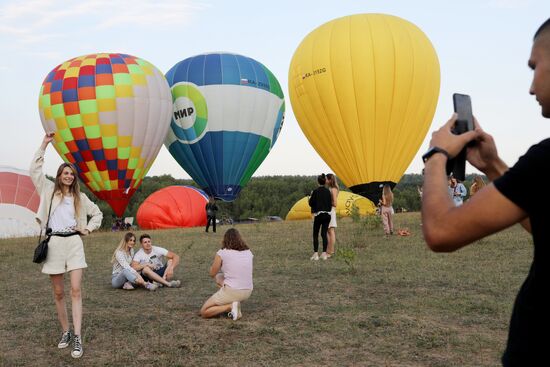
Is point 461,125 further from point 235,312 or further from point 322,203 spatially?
point 322,203

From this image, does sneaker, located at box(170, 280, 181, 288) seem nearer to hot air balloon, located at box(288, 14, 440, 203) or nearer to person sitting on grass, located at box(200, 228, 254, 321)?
person sitting on grass, located at box(200, 228, 254, 321)

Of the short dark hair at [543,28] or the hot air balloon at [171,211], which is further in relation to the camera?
the hot air balloon at [171,211]

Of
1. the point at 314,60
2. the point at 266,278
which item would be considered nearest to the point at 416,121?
the point at 314,60

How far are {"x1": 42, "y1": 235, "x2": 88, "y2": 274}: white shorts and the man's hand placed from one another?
5.09 metres

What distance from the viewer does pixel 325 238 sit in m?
12.9

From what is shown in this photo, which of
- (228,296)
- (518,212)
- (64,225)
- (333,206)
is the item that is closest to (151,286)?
(228,296)

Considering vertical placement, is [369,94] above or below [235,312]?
above

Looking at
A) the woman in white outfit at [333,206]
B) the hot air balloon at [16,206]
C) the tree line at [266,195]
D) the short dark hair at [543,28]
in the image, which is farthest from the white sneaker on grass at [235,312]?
the tree line at [266,195]

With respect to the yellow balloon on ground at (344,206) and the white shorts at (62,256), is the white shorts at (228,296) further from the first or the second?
the yellow balloon on ground at (344,206)

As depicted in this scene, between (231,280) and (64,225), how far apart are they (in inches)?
88.4

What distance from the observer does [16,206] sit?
26641 millimetres

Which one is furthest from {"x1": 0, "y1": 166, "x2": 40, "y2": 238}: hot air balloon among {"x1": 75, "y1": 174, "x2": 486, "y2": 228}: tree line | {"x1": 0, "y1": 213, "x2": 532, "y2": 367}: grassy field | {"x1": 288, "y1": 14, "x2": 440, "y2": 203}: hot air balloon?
{"x1": 75, "y1": 174, "x2": 486, "y2": 228}: tree line

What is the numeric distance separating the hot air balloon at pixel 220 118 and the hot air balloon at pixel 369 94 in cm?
503

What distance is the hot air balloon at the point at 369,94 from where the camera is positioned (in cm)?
2284
